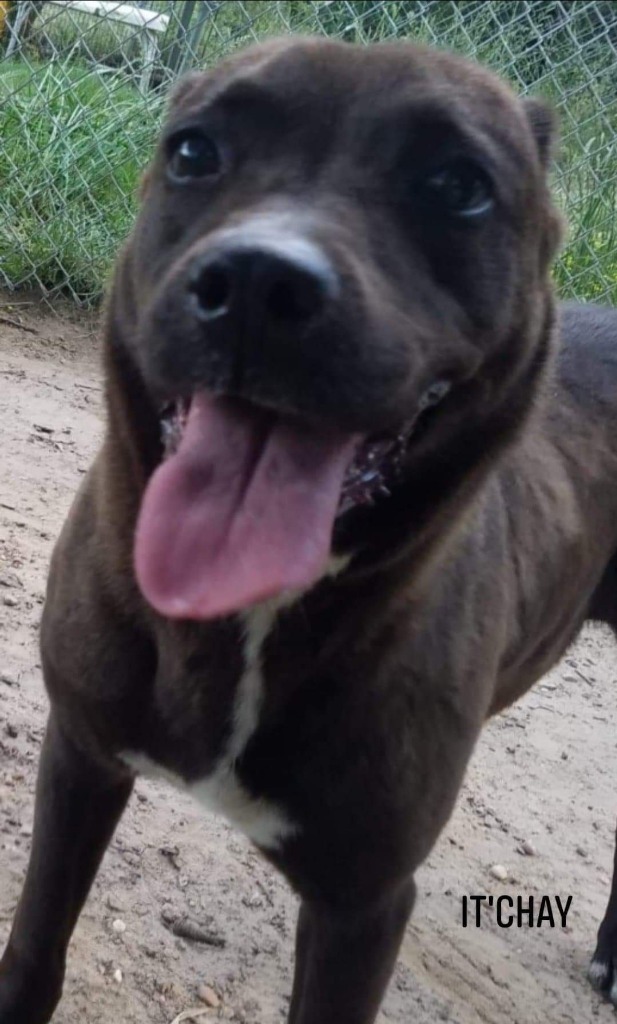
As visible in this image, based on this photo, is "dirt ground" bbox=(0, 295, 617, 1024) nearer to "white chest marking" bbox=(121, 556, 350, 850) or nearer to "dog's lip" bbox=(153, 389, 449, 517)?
"white chest marking" bbox=(121, 556, 350, 850)

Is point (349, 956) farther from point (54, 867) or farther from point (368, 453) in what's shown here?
point (368, 453)

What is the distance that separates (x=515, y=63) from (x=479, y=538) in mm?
3815

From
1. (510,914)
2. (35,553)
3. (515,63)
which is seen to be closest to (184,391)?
(510,914)

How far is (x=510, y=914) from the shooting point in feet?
10.6

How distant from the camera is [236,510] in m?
1.76

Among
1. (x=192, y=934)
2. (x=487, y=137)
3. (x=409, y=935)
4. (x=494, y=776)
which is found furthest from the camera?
(x=494, y=776)

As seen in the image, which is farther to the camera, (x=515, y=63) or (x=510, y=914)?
(x=515, y=63)

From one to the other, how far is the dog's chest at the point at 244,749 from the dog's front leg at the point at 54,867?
312 millimetres

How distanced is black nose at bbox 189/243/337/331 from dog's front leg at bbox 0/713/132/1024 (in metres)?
1.00

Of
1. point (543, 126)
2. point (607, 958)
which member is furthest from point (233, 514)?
point (607, 958)

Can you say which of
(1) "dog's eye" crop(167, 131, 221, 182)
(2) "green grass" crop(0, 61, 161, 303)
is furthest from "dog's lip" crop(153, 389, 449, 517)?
(2) "green grass" crop(0, 61, 161, 303)

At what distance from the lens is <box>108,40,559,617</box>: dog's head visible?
1627 millimetres

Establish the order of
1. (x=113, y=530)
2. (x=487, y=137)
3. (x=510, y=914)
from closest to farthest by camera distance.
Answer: (x=487, y=137) → (x=113, y=530) → (x=510, y=914)

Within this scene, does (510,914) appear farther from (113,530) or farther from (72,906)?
(113,530)
